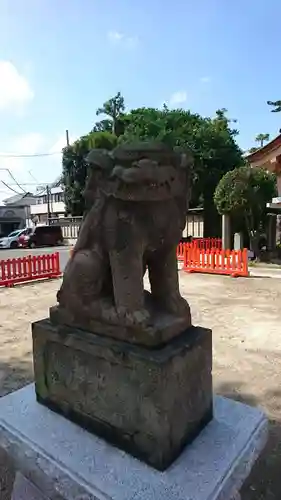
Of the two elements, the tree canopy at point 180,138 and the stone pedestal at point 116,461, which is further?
the tree canopy at point 180,138

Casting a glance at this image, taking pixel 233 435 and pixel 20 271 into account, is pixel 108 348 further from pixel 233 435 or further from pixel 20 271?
pixel 20 271

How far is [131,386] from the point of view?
5.07ft

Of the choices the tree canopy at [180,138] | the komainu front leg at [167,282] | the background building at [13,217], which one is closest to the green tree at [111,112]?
the tree canopy at [180,138]

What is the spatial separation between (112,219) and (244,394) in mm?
2057

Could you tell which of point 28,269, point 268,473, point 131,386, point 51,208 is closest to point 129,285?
point 131,386

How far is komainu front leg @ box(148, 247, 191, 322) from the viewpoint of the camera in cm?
178

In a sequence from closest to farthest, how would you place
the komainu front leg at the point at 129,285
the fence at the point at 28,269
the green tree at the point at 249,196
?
the komainu front leg at the point at 129,285, the fence at the point at 28,269, the green tree at the point at 249,196

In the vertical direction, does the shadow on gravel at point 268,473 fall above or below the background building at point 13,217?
below

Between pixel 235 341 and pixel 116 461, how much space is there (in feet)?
9.19

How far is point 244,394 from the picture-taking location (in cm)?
286

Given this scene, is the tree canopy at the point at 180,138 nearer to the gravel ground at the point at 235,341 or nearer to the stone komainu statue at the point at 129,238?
the gravel ground at the point at 235,341

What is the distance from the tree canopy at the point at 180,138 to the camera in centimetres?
1692

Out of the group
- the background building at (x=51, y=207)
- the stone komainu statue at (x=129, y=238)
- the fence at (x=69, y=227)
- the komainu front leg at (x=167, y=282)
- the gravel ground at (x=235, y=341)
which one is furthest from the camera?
the background building at (x=51, y=207)

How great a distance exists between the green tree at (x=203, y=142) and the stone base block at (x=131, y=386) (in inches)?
561
